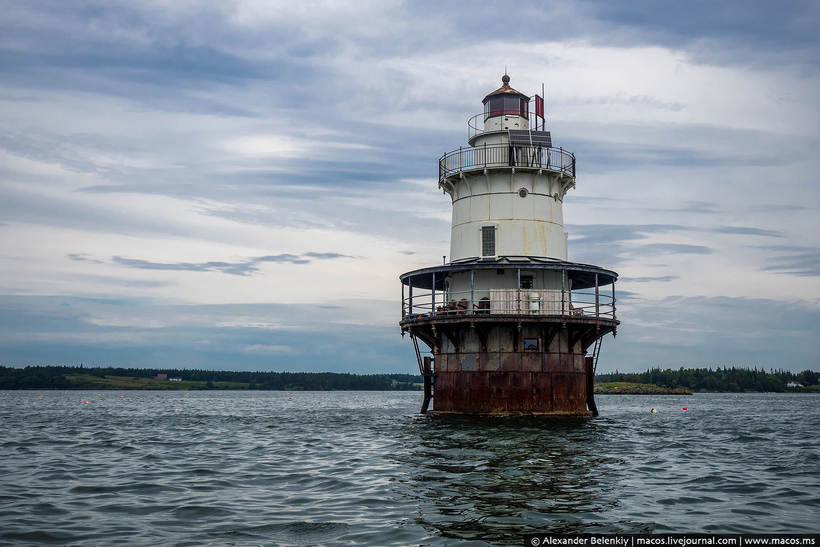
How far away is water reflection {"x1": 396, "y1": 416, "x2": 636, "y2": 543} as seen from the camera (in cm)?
1283

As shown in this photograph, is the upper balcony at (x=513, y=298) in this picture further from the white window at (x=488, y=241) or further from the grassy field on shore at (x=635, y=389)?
the grassy field on shore at (x=635, y=389)

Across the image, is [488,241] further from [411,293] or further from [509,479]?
[509,479]

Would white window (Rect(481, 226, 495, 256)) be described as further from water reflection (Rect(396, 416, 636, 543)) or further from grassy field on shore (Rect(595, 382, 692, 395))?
grassy field on shore (Rect(595, 382, 692, 395))

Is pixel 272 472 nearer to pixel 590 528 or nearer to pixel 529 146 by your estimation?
pixel 590 528

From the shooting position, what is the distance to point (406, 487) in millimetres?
16828

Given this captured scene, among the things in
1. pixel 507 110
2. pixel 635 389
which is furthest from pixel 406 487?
pixel 635 389

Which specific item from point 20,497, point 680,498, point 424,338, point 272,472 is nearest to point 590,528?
point 680,498

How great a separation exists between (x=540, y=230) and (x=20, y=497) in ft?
91.3

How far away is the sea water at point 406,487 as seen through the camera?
12633 millimetres

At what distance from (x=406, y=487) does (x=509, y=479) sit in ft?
8.50

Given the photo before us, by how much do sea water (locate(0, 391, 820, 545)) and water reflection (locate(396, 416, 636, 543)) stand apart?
61 millimetres

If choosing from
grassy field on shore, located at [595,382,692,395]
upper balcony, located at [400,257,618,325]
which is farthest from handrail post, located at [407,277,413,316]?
grassy field on shore, located at [595,382,692,395]

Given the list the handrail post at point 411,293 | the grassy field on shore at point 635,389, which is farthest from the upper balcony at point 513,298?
the grassy field on shore at point 635,389

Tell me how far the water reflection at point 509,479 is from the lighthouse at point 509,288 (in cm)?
388
